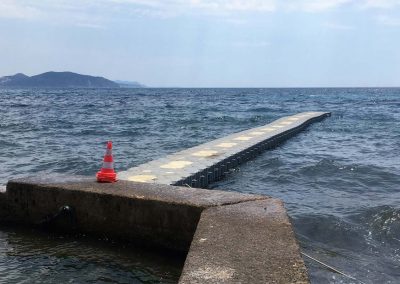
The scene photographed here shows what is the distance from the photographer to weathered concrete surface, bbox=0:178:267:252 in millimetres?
5195

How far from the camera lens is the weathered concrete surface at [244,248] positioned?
339 centimetres

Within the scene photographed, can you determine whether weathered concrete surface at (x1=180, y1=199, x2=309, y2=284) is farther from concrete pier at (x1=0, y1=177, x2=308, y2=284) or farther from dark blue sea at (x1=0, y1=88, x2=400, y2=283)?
dark blue sea at (x1=0, y1=88, x2=400, y2=283)

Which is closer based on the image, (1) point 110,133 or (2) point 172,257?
(2) point 172,257

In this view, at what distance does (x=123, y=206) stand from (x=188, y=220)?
2.80 feet

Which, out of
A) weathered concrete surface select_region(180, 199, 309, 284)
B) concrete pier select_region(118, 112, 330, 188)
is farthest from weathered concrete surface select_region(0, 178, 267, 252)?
concrete pier select_region(118, 112, 330, 188)

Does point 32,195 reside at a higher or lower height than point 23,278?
higher

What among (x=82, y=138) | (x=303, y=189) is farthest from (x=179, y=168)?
(x=82, y=138)

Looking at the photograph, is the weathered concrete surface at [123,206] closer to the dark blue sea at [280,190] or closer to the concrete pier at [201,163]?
the dark blue sea at [280,190]

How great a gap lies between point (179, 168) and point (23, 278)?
5.82 m

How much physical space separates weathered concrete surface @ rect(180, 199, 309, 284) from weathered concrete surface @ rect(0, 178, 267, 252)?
0.36m

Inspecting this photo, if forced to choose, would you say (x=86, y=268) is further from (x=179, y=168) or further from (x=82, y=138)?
(x=82, y=138)

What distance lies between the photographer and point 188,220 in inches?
203

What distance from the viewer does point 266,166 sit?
44.0 ft

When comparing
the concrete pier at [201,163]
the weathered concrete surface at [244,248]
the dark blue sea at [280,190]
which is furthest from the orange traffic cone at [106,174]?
the concrete pier at [201,163]
